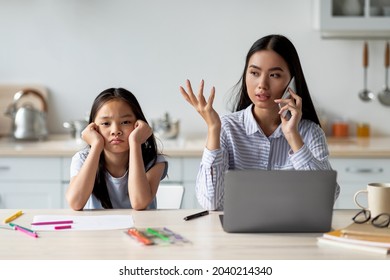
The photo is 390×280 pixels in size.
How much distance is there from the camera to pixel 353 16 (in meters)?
3.94

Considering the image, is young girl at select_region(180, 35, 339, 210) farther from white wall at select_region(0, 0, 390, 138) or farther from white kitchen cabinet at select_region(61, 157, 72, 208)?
white wall at select_region(0, 0, 390, 138)

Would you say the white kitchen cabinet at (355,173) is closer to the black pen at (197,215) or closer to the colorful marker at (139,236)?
the black pen at (197,215)

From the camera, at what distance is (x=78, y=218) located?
6.88ft

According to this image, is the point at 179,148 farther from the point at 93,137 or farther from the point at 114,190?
the point at 93,137

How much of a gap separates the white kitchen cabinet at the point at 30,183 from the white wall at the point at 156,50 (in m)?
0.60

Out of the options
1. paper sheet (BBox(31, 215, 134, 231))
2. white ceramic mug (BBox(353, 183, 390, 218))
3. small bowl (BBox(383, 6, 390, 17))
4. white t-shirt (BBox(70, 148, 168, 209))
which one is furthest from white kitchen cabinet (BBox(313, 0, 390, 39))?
paper sheet (BBox(31, 215, 134, 231))

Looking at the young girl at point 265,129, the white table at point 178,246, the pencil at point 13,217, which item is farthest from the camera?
the young girl at point 265,129

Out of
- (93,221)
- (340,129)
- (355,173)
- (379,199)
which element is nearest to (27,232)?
(93,221)

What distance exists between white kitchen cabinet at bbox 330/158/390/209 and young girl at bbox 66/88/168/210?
1.42m

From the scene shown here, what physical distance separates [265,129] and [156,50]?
1827 mm

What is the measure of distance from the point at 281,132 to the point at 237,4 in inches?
72.8

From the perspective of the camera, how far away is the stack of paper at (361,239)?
5.70 ft

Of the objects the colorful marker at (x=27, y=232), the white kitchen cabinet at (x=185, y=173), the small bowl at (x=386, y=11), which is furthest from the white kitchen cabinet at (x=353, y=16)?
the colorful marker at (x=27, y=232)

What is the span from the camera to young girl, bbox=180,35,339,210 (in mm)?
2252
